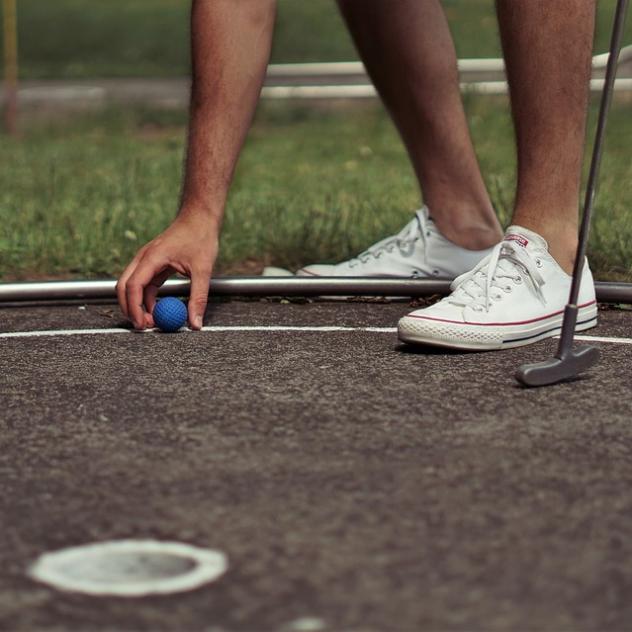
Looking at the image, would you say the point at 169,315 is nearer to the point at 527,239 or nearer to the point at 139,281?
the point at 139,281

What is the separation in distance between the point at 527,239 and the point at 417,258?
0.64 meters

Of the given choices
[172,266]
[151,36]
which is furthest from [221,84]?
[151,36]

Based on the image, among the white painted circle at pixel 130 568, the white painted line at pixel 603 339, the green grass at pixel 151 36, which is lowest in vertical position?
the white painted circle at pixel 130 568

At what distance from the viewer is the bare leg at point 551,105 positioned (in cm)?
297

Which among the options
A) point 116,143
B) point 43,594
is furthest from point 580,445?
point 116,143

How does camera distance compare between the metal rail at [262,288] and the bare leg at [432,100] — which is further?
the bare leg at [432,100]

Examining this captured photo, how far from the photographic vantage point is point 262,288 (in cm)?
347

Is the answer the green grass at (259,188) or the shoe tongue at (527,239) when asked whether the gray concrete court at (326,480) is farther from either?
the green grass at (259,188)

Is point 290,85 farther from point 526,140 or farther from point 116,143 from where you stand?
point 526,140

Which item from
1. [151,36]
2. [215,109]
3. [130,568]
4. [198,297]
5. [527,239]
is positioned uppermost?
[151,36]

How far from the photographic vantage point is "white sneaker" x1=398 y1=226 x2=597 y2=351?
277 centimetres

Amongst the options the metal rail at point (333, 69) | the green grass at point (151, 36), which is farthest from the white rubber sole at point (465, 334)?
the green grass at point (151, 36)

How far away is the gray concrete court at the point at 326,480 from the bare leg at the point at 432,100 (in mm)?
710

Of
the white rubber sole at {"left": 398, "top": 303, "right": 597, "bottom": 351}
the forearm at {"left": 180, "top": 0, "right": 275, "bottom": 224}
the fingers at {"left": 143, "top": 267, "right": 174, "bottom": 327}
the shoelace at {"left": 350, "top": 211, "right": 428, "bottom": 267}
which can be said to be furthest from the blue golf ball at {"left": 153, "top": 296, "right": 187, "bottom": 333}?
the shoelace at {"left": 350, "top": 211, "right": 428, "bottom": 267}
